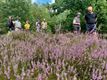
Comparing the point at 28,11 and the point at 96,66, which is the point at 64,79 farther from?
the point at 28,11

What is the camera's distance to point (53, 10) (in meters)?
50.5

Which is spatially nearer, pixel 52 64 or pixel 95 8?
pixel 52 64

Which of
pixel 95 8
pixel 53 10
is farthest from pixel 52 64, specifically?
pixel 53 10

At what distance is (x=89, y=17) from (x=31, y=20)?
113 ft

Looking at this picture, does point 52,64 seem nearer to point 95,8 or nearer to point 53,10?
point 95,8

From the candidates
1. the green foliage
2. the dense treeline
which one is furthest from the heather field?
the green foliage

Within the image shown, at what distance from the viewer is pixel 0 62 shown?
15.6ft

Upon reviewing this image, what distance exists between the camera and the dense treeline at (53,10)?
110 ft

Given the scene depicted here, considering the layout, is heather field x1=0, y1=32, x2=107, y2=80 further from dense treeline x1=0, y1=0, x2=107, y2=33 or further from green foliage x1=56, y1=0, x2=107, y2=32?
green foliage x1=56, y1=0, x2=107, y2=32

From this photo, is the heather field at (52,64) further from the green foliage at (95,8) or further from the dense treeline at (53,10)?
the green foliage at (95,8)

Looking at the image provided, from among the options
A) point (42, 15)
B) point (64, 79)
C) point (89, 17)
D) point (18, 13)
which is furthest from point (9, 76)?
point (42, 15)

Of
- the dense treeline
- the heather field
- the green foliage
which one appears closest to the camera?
the heather field

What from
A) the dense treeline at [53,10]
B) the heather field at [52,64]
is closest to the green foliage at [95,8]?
the dense treeline at [53,10]

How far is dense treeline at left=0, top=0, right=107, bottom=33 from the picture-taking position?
1323 inches
